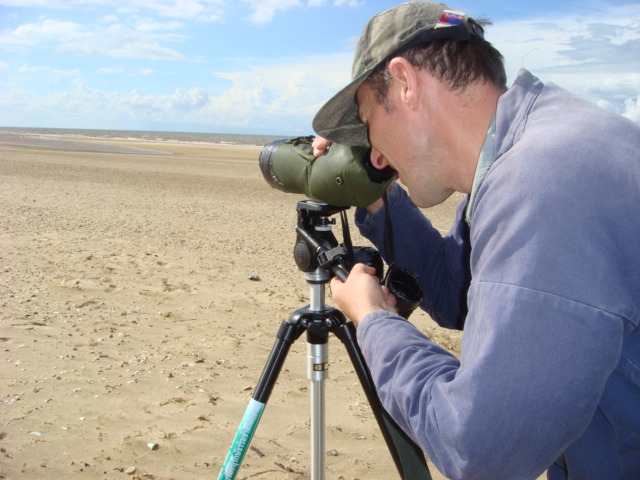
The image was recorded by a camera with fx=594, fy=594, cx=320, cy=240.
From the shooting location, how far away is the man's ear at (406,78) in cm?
134

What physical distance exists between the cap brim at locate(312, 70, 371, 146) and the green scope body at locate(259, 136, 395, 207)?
0.07m

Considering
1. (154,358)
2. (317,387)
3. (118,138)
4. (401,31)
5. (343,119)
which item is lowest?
(154,358)

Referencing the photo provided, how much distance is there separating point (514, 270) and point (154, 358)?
3298mm

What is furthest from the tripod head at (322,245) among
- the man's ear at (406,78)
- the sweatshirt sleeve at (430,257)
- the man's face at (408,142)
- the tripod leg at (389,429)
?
the man's ear at (406,78)

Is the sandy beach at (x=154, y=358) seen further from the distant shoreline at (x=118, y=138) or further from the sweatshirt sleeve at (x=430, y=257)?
the distant shoreline at (x=118, y=138)

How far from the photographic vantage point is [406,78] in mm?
1354

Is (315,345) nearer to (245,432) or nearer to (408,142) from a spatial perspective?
(245,432)

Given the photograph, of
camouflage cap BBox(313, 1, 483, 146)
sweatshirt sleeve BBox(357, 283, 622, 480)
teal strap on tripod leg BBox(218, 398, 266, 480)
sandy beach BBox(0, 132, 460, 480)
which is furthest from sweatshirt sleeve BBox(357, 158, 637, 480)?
sandy beach BBox(0, 132, 460, 480)

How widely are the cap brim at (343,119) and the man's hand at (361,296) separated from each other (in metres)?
0.41

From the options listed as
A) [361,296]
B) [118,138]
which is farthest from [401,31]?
[118,138]

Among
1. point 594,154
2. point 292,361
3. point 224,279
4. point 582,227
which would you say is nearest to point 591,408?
point 582,227

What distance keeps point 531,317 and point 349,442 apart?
2329 millimetres

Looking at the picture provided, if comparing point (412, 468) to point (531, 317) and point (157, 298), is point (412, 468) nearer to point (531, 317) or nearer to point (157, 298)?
point (531, 317)

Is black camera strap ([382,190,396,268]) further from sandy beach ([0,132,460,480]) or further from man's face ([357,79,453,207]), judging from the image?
sandy beach ([0,132,460,480])
